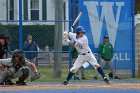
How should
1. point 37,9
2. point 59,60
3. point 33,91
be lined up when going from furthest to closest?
point 37,9, point 59,60, point 33,91

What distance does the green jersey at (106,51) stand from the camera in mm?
20766

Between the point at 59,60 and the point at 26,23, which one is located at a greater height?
the point at 26,23

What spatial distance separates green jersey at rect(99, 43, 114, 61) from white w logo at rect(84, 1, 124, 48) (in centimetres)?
52

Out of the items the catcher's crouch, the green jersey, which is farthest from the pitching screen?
the catcher's crouch

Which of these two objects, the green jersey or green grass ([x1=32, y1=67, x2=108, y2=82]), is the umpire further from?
green grass ([x1=32, y1=67, x2=108, y2=82])

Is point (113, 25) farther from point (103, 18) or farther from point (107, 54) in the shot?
point (107, 54)

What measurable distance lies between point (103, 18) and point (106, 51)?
1.49 metres

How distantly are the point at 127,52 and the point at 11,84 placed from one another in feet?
21.5

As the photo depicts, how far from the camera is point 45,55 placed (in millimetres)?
23422

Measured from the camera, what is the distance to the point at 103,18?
21438 mm

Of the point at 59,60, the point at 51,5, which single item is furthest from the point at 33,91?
the point at 51,5

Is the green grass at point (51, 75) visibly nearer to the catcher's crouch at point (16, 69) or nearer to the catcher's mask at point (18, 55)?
the catcher's crouch at point (16, 69)

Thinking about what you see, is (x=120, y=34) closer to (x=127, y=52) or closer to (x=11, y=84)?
(x=127, y=52)

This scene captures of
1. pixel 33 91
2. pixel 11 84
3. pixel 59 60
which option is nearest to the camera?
pixel 33 91
